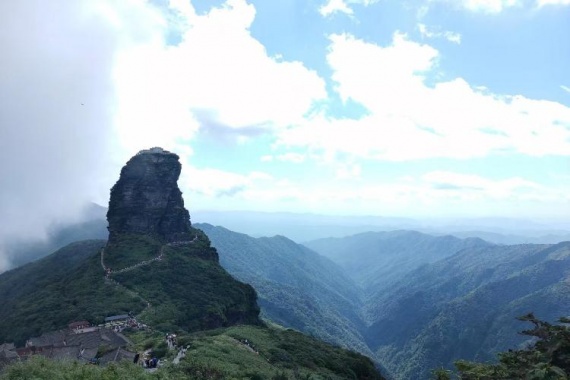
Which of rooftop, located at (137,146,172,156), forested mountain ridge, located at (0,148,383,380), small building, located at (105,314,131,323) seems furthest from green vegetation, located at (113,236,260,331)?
rooftop, located at (137,146,172,156)

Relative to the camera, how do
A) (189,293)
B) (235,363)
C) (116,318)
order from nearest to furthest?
(235,363)
(116,318)
(189,293)

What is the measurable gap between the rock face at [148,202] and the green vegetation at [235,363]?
48108 millimetres

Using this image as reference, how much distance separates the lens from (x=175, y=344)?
41656 mm

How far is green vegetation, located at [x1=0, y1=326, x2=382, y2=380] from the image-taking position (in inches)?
960

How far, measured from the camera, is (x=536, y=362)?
24281mm

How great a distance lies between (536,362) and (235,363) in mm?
22871

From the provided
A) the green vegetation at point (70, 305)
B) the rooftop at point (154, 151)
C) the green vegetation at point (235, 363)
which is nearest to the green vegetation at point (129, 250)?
the green vegetation at point (70, 305)

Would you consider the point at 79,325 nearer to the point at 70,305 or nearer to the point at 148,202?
the point at 70,305

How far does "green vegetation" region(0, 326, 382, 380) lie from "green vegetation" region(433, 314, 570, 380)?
1467 centimetres

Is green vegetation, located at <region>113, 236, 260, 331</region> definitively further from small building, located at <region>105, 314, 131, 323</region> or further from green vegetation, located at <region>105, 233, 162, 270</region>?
green vegetation, located at <region>105, 233, 162, 270</region>

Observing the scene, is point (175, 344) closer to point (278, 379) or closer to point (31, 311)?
point (278, 379)

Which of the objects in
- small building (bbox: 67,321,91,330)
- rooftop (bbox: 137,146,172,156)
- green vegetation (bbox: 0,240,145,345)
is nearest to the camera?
small building (bbox: 67,321,91,330)

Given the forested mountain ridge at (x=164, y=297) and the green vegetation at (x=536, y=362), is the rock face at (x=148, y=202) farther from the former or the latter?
the green vegetation at (x=536, y=362)

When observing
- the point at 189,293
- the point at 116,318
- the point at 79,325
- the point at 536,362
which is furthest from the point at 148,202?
the point at 536,362
